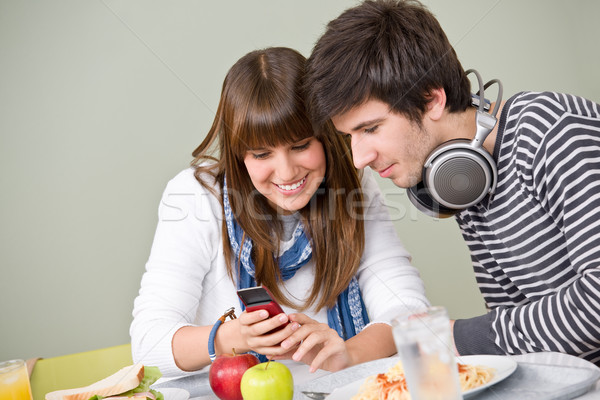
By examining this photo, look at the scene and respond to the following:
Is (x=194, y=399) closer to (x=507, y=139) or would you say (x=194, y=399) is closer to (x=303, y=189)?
(x=303, y=189)

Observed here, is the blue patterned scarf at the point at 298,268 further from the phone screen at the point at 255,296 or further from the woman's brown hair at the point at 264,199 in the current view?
the phone screen at the point at 255,296

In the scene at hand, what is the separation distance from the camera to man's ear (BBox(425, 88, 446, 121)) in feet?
4.02

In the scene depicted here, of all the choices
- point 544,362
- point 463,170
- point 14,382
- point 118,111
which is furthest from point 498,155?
point 118,111

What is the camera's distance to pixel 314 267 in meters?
1.57

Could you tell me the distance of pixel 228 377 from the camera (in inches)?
38.7

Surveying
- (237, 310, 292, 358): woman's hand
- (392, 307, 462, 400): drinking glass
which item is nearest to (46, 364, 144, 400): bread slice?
(237, 310, 292, 358): woman's hand

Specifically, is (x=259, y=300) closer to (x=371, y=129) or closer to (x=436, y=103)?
(x=371, y=129)

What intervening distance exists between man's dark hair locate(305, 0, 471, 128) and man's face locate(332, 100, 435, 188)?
19 millimetres

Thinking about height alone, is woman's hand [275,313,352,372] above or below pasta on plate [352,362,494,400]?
above

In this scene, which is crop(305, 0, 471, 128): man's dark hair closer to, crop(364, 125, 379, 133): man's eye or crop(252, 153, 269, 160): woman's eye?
crop(364, 125, 379, 133): man's eye

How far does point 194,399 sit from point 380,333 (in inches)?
18.4

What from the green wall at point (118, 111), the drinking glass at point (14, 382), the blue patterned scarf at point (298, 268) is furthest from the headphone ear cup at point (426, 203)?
the green wall at point (118, 111)

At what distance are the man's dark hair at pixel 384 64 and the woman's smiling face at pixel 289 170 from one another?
0.12 m

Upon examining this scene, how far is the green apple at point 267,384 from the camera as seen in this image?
0.88m
